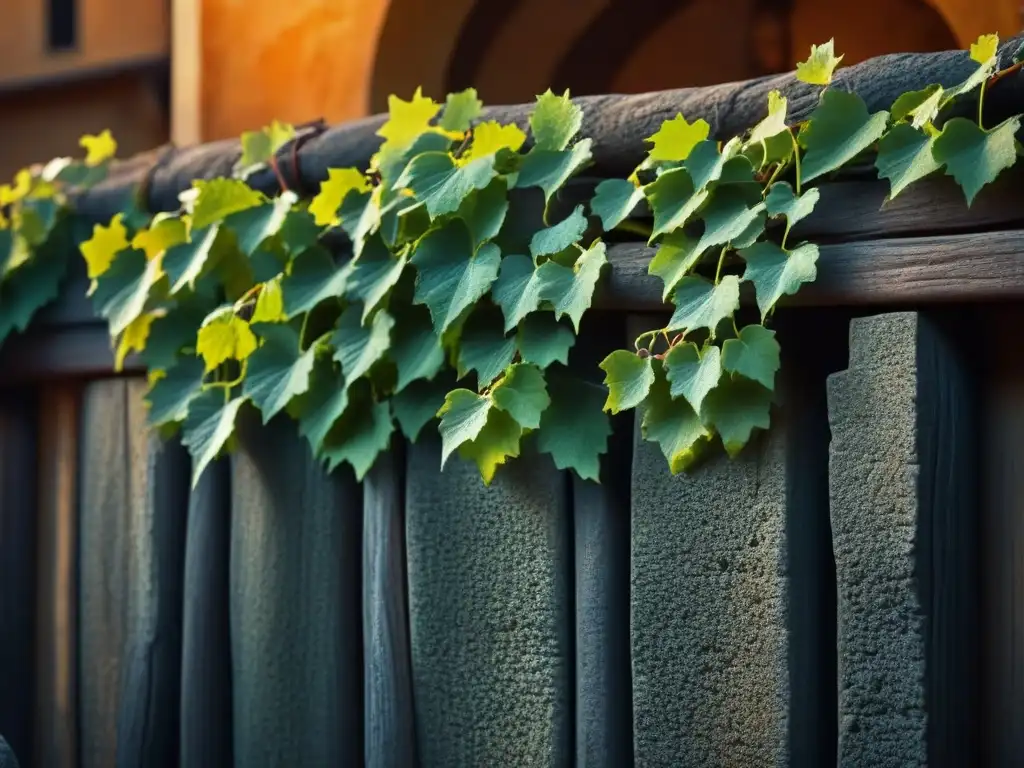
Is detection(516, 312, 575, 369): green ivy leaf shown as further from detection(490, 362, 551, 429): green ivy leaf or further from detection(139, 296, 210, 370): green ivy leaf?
detection(139, 296, 210, 370): green ivy leaf

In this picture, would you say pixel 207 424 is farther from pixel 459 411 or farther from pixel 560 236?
pixel 560 236

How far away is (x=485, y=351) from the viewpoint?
2141 mm

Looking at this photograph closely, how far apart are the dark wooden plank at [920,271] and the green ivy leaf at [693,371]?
0.44 feet

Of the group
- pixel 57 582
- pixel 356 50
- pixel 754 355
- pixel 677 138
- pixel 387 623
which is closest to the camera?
pixel 754 355

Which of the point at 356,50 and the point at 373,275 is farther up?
the point at 356,50

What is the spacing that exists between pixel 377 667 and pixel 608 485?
0.49 metres

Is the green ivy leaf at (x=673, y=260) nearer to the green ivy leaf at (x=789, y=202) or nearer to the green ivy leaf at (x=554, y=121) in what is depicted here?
the green ivy leaf at (x=789, y=202)

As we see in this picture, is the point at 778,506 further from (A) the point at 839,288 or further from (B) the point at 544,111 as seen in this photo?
(B) the point at 544,111

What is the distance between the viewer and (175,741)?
8.71 feet

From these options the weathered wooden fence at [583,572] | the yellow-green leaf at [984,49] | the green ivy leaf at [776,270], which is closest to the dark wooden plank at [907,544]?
the weathered wooden fence at [583,572]

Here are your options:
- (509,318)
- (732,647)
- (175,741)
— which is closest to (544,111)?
(509,318)

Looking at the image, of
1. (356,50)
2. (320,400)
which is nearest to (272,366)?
(320,400)

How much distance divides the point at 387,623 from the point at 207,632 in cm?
42

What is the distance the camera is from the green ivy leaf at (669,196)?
1977 millimetres
